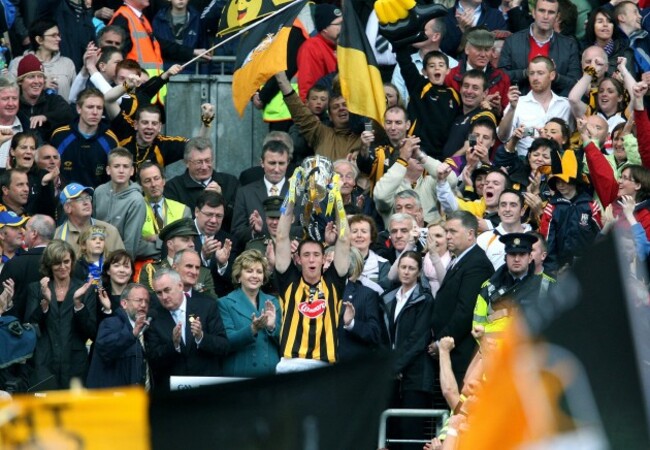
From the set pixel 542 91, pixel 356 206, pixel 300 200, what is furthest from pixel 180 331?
pixel 542 91

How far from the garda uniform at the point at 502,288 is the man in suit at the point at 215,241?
2309 millimetres

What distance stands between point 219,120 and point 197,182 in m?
2.91

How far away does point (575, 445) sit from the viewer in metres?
Answer: 4.75

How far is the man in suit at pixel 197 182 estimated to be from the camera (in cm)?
1573

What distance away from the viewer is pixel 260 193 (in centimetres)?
1538

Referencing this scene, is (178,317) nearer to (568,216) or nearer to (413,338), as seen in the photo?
(413,338)

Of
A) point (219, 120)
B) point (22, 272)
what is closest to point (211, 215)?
point (22, 272)

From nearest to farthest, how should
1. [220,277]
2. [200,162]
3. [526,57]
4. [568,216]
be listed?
[568,216]
[220,277]
[200,162]
[526,57]

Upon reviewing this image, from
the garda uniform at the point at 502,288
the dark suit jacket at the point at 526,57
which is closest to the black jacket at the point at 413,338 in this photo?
the garda uniform at the point at 502,288

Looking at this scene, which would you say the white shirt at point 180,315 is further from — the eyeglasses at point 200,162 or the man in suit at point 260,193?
the eyeglasses at point 200,162

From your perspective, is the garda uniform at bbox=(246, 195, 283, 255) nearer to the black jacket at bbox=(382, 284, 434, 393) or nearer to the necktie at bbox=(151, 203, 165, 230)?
the necktie at bbox=(151, 203, 165, 230)

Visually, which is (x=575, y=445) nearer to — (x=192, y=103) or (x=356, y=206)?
(x=356, y=206)

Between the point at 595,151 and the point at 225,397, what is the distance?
10251mm

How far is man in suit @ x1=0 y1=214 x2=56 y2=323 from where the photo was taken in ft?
45.9
